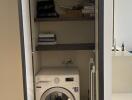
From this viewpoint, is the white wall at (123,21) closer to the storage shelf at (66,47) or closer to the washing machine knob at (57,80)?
the storage shelf at (66,47)

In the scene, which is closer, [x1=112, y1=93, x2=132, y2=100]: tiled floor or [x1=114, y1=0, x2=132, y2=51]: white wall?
[x1=112, y1=93, x2=132, y2=100]: tiled floor

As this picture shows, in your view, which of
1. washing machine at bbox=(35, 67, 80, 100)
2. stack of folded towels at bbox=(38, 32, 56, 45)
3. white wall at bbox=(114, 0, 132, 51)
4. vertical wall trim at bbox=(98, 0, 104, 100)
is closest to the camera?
vertical wall trim at bbox=(98, 0, 104, 100)

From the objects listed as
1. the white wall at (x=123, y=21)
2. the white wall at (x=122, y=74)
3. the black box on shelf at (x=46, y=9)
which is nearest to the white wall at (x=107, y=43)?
the white wall at (x=122, y=74)

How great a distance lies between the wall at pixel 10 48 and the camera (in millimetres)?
2951

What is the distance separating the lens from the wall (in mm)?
2951

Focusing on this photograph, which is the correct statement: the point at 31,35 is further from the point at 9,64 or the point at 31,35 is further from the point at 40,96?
the point at 40,96

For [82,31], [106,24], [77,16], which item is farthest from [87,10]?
[106,24]

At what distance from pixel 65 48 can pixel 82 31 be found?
1.54 feet

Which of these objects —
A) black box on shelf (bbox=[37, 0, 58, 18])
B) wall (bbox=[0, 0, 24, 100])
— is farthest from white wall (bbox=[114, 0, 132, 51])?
wall (bbox=[0, 0, 24, 100])

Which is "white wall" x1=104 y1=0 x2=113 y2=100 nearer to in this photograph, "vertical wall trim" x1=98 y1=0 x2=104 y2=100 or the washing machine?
"vertical wall trim" x1=98 y1=0 x2=104 y2=100

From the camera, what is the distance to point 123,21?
3346 mm

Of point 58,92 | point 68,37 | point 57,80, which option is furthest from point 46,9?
point 58,92

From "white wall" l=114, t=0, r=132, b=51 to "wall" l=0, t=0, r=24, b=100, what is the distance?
5.47 ft

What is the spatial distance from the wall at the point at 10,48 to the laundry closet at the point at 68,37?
0.99 feet
